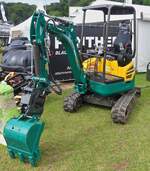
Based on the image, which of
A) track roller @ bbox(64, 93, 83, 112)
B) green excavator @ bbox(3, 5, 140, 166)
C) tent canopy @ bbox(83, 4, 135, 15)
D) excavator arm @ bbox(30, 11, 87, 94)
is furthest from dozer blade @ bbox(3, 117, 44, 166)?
tent canopy @ bbox(83, 4, 135, 15)

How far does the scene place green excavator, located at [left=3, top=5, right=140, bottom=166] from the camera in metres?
5.70

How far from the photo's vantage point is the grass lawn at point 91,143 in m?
5.76

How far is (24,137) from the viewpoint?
548cm

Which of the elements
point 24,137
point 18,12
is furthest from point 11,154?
point 18,12

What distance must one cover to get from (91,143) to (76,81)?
8.00ft

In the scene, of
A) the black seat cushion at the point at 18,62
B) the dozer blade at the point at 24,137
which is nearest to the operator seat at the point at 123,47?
Result: the black seat cushion at the point at 18,62

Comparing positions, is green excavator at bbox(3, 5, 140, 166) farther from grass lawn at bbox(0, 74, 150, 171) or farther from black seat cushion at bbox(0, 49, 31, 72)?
black seat cushion at bbox(0, 49, 31, 72)

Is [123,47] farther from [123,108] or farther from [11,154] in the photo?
[11,154]

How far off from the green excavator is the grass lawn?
218mm

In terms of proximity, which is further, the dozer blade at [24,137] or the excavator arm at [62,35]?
the excavator arm at [62,35]

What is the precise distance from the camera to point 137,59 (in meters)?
16.0

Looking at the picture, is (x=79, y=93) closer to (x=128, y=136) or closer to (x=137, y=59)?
(x=128, y=136)

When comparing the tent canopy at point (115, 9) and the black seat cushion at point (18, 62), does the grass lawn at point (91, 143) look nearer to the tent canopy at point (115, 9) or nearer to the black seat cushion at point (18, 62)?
the black seat cushion at point (18, 62)

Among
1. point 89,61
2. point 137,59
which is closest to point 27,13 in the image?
point 137,59
